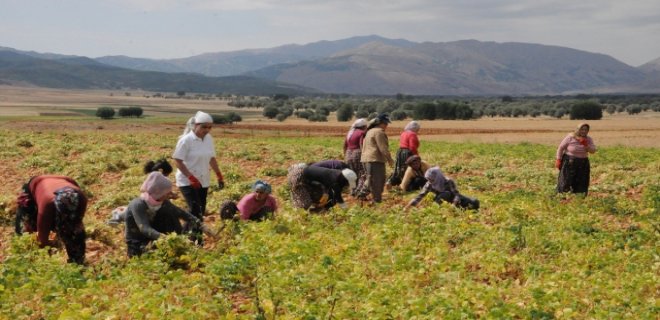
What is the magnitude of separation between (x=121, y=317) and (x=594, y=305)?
461cm

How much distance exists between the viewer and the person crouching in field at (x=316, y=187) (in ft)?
37.6

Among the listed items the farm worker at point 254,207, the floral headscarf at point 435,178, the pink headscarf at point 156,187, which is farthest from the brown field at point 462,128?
the pink headscarf at point 156,187

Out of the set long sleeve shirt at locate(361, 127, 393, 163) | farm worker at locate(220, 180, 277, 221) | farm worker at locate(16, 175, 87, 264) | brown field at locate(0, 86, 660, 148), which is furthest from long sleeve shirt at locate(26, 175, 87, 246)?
brown field at locate(0, 86, 660, 148)

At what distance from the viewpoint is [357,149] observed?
13.5 m

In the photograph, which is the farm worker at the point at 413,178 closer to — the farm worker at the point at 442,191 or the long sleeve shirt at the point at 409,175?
the long sleeve shirt at the point at 409,175

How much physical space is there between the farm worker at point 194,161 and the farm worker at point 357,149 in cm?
466

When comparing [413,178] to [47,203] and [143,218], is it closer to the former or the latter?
[143,218]

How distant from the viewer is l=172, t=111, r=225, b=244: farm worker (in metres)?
9.02

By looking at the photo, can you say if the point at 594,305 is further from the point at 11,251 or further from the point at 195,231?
the point at 11,251

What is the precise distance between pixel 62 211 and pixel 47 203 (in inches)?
9.6

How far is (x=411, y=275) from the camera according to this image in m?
6.92

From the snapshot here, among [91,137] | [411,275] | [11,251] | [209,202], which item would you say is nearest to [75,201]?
[11,251]

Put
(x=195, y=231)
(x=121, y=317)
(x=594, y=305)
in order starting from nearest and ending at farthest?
(x=121, y=317) < (x=594, y=305) < (x=195, y=231)

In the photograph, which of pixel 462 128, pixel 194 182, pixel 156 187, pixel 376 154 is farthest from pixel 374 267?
pixel 462 128
